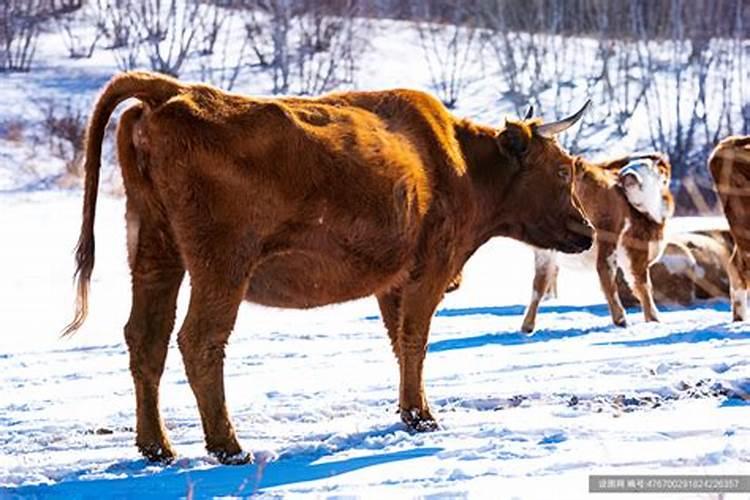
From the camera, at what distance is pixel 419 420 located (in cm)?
789

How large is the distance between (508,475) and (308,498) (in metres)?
0.91

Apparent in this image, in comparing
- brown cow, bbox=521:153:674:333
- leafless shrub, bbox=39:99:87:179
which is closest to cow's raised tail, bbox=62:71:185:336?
brown cow, bbox=521:153:674:333

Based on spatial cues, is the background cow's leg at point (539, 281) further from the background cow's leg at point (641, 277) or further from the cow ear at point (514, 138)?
the cow ear at point (514, 138)

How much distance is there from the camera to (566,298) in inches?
739

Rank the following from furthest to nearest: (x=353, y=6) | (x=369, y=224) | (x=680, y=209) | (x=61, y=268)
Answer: (x=353, y=6), (x=680, y=209), (x=61, y=268), (x=369, y=224)

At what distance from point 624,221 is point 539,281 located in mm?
1220

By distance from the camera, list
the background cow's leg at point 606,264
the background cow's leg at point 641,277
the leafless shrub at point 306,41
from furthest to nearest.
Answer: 1. the leafless shrub at point 306,41
2. the background cow's leg at point 641,277
3. the background cow's leg at point 606,264

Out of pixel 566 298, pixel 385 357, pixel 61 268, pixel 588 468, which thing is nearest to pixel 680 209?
pixel 566 298

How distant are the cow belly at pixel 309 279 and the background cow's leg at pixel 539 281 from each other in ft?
20.5

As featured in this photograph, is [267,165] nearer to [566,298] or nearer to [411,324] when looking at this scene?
[411,324]

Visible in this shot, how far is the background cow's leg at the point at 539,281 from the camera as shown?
1408 cm

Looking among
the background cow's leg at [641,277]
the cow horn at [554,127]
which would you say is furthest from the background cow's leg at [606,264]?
the cow horn at [554,127]

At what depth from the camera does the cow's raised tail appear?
7.02 metres

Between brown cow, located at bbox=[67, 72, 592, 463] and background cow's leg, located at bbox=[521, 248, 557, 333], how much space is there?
568 centimetres
